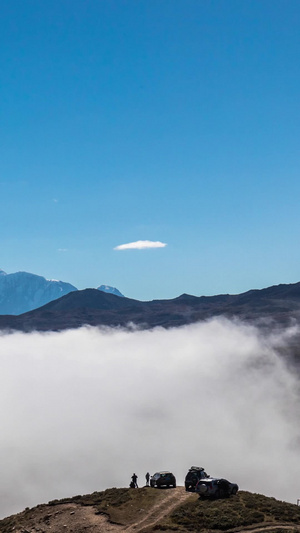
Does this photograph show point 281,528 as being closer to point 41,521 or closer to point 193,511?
point 193,511

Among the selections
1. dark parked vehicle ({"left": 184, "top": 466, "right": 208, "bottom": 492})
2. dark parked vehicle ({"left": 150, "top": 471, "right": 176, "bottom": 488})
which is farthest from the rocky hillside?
dark parked vehicle ({"left": 150, "top": 471, "right": 176, "bottom": 488})

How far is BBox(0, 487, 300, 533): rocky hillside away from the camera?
144 feet

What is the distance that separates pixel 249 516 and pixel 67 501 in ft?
79.5

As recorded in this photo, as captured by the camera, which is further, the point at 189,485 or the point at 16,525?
the point at 189,485

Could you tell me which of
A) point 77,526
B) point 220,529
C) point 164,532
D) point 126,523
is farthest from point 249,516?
point 77,526

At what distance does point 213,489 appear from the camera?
52312 mm

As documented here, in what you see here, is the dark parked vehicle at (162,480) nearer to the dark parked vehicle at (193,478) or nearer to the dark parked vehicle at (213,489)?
the dark parked vehicle at (193,478)

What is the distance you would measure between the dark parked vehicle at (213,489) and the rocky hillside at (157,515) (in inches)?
44.5

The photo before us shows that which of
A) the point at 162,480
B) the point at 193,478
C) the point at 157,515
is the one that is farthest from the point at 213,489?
the point at 162,480

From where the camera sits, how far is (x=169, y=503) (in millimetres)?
50969

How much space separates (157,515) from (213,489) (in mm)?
8253

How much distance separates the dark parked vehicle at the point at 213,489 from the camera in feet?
171

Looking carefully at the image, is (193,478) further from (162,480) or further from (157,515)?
(157,515)

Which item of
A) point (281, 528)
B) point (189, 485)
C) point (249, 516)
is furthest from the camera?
point (189, 485)
